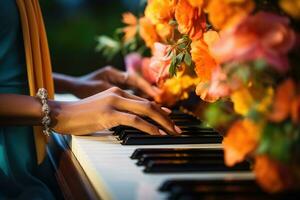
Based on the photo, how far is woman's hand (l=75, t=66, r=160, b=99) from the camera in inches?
99.3

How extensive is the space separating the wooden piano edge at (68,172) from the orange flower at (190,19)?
40 centimetres

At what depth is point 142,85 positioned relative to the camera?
255 centimetres

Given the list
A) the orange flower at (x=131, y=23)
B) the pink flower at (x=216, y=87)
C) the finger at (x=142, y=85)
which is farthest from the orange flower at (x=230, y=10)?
the orange flower at (x=131, y=23)

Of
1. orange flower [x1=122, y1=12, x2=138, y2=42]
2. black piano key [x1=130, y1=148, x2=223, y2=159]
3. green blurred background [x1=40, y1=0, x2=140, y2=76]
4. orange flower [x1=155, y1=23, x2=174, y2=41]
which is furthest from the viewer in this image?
green blurred background [x1=40, y1=0, x2=140, y2=76]

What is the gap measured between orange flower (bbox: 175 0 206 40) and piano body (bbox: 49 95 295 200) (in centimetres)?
26

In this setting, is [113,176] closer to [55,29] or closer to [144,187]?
[144,187]

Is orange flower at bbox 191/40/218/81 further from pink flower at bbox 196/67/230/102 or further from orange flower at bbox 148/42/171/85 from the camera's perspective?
orange flower at bbox 148/42/171/85

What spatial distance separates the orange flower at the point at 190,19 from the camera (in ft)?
5.21

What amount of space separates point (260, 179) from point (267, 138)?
0.07m

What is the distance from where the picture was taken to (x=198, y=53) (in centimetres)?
162

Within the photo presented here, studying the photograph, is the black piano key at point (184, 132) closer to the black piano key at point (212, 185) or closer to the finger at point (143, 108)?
the finger at point (143, 108)

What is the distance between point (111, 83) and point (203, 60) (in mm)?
1090

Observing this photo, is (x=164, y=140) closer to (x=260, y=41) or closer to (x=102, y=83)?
(x=260, y=41)

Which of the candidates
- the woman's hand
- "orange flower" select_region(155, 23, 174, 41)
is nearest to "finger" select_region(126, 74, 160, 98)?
the woman's hand
